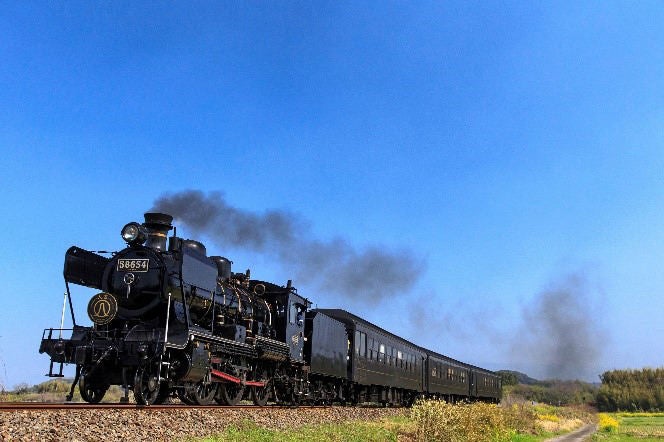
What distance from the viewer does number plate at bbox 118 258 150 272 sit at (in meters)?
14.6

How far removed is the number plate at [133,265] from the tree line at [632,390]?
79641 millimetres

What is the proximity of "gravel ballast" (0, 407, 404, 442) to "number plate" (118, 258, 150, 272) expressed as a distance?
3.93 metres

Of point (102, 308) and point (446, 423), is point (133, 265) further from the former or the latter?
point (446, 423)

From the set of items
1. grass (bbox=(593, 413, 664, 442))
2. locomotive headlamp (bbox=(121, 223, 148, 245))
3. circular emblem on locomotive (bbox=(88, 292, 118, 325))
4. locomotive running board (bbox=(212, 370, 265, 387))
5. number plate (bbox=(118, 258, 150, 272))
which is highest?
locomotive headlamp (bbox=(121, 223, 148, 245))

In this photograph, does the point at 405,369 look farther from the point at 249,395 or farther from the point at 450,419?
the point at 450,419

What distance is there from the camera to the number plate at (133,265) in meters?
14.6

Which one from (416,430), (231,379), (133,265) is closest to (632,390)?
(416,430)

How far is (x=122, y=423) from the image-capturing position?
31.6 ft

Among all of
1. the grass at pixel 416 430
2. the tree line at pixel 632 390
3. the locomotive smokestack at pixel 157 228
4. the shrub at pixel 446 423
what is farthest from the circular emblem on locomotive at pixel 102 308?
the tree line at pixel 632 390

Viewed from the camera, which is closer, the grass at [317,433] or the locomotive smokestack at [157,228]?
the grass at [317,433]

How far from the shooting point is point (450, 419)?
14375 millimetres

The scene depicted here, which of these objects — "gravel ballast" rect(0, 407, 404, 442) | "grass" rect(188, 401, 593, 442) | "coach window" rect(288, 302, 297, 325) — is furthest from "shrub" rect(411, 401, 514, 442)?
"coach window" rect(288, 302, 297, 325)

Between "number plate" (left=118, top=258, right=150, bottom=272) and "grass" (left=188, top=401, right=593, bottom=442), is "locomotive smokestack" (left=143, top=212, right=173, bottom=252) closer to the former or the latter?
"number plate" (left=118, top=258, right=150, bottom=272)

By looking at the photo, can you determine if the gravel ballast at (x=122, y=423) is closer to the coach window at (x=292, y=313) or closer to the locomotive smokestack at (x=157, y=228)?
the locomotive smokestack at (x=157, y=228)
